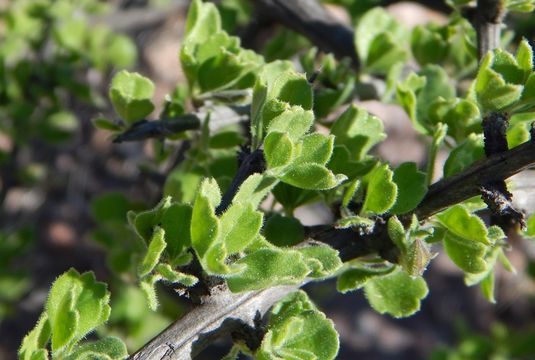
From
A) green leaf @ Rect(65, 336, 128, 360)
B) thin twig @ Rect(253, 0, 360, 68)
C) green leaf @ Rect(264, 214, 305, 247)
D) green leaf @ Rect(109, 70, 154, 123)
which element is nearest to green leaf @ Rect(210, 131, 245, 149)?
green leaf @ Rect(109, 70, 154, 123)

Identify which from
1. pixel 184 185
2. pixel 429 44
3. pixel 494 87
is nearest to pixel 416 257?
pixel 494 87

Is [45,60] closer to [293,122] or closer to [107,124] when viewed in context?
[107,124]

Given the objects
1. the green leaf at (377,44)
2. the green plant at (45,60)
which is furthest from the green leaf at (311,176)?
the green plant at (45,60)

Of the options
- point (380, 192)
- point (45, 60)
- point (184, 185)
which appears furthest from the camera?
point (45, 60)

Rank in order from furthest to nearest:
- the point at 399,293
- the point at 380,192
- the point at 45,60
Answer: the point at 45,60 → the point at 399,293 → the point at 380,192

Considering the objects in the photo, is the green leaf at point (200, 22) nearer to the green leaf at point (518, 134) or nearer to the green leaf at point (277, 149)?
the green leaf at point (277, 149)

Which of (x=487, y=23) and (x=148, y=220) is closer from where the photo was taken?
(x=148, y=220)

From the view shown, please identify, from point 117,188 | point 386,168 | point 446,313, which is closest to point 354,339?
point 446,313
